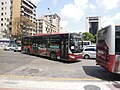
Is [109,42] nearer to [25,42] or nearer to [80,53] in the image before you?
[80,53]

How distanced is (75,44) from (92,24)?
121 m

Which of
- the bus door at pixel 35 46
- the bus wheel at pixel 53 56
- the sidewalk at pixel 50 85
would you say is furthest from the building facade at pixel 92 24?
the sidewalk at pixel 50 85

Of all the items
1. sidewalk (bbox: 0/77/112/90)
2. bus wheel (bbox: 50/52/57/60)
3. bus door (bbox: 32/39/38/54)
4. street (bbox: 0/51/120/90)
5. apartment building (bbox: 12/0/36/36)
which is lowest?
sidewalk (bbox: 0/77/112/90)

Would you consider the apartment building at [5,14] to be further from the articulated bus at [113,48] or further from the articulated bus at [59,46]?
the articulated bus at [113,48]

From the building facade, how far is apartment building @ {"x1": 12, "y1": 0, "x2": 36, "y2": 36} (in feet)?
143

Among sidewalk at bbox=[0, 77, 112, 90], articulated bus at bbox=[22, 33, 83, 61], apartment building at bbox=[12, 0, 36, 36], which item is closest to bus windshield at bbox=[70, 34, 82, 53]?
articulated bus at bbox=[22, 33, 83, 61]

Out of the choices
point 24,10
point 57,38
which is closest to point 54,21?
point 24,10

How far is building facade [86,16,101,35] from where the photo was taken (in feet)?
436

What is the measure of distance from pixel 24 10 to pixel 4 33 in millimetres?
14905

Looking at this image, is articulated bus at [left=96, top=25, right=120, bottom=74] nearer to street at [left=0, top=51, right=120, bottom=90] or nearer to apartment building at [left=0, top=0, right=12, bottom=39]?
street at [left=0, top=51, right=120, bottom=90]

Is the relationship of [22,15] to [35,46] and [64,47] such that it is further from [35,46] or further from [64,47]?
[64,47]

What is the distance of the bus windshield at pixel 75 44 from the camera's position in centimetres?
Answer: 1831

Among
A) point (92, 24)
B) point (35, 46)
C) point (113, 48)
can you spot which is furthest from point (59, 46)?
point (92, 24)

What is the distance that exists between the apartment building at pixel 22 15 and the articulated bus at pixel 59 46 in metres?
42.4
